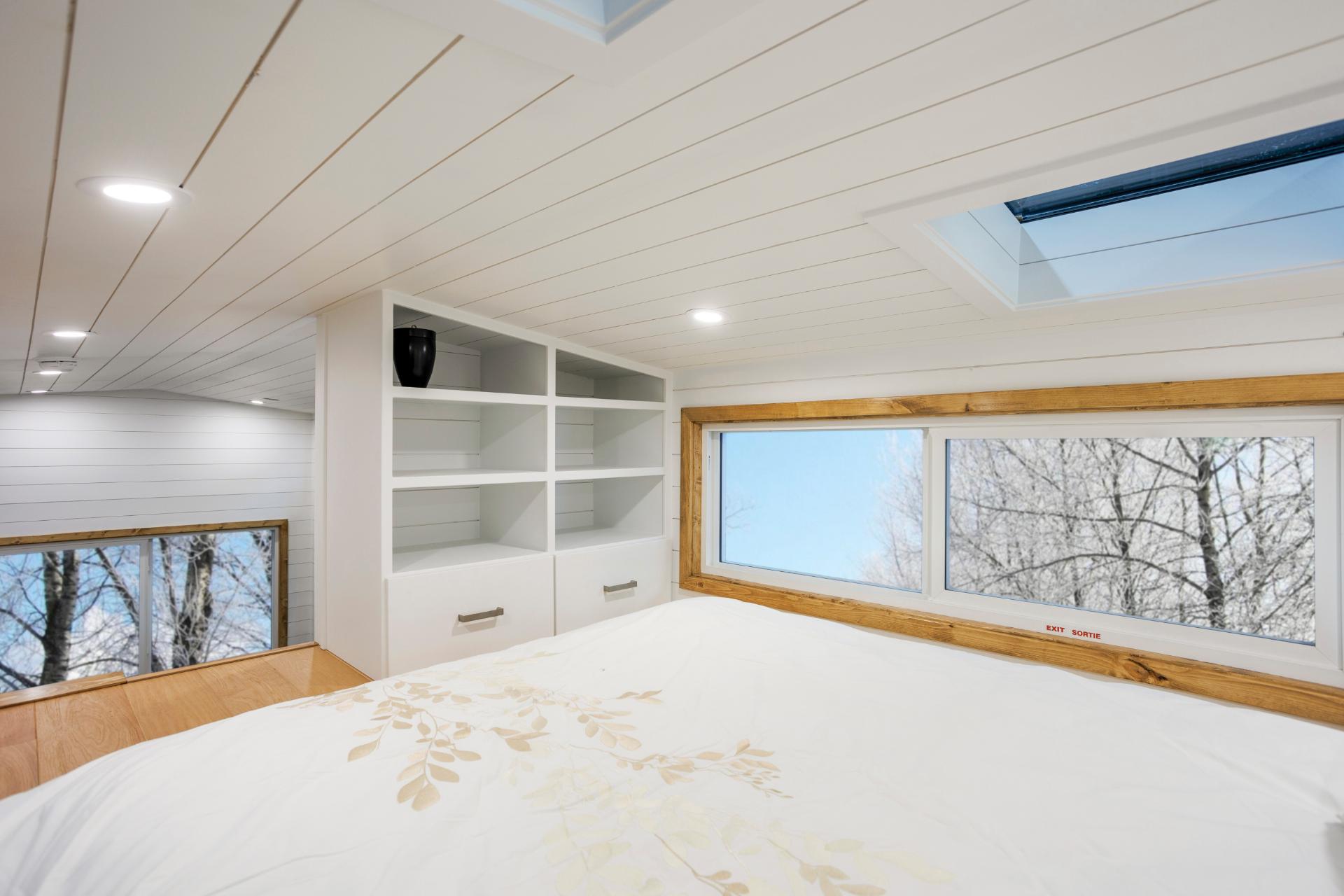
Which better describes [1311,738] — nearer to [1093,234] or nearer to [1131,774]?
[1131,774]

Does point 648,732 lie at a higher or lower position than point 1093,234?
lower

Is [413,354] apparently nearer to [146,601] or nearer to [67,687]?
[67,687]

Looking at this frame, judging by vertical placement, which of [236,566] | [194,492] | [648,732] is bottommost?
[236,566]

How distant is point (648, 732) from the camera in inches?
46.1

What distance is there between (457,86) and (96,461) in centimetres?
449

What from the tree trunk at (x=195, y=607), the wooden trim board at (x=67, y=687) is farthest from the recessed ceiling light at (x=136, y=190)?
the tree trunk at (x=195, y=607)

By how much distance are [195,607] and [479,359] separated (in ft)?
11.5

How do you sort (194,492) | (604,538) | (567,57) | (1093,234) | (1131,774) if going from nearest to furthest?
(567,57), (1131,774), (1093,234), (604,538), (194,492)

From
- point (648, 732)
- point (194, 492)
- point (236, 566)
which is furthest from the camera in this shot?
point (236, 566)

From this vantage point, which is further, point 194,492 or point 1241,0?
→ point 194,492

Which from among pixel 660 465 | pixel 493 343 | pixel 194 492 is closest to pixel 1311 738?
pixel 660 465

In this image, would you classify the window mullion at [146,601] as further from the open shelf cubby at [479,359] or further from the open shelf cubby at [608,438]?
the open shelf cubby at [608,438]

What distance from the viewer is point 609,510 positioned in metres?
3.19

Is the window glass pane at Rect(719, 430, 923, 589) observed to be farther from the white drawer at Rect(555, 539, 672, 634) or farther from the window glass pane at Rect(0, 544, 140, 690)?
the window glass pane at Rect(0, 544, 140, 690)
